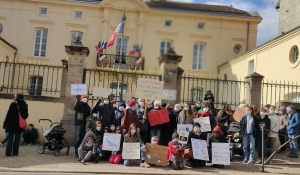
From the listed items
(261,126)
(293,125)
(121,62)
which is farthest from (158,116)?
(293,125)

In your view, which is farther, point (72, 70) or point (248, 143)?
point (72, 70)

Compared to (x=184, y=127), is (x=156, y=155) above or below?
below

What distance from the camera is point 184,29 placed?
6520 mm

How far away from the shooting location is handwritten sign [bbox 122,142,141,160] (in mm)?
9336

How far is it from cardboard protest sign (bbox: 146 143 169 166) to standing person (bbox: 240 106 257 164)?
2.62 meters

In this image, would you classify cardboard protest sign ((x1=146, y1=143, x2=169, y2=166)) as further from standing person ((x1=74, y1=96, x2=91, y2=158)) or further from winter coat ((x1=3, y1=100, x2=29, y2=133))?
winter coat ((x1=3, y1=100, x2=29, y2=133))

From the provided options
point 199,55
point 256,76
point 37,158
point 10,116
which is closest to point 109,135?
point 37,158

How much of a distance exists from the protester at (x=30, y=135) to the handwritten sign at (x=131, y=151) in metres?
4.40

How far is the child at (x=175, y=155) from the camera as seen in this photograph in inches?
359

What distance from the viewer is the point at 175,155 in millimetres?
9148

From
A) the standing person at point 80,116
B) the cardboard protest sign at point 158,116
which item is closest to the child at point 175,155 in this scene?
the cardboard protest sign at point 158,116

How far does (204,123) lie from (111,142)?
2928 millimetres

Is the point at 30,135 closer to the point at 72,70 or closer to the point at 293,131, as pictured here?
the point at 72,70

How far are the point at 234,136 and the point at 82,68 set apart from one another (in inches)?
237
